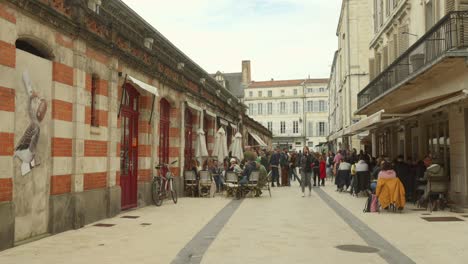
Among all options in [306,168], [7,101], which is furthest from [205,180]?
[7,101]

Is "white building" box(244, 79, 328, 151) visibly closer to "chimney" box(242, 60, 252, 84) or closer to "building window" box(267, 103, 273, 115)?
"building window" box(267, 103, 273, 115)

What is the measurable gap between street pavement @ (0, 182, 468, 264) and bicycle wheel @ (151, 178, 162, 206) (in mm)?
761

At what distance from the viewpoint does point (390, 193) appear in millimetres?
11641

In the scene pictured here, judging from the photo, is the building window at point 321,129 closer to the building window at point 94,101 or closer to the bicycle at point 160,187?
the bicycle at point 160,187

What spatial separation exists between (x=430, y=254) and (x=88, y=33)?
733 centimetres

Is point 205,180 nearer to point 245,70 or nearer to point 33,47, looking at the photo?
point 33,47

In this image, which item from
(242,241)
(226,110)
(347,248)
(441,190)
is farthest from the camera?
(226,110)

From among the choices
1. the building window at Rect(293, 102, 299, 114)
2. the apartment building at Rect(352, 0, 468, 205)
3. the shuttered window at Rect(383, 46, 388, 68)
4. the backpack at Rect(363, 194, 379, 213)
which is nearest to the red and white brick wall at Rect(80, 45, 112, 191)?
the backpack at Rect(363, 194, 379, 213)

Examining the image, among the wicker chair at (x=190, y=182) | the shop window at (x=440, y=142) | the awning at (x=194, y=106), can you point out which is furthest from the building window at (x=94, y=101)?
the shop window at (x=440, y=142)

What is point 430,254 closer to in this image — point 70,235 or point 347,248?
point 347,248

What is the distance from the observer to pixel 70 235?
27.0 ft

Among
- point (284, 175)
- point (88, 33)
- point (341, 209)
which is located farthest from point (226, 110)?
point (88, 33)

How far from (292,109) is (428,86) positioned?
228 ft

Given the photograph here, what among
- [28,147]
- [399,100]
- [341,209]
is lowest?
[341,209]
